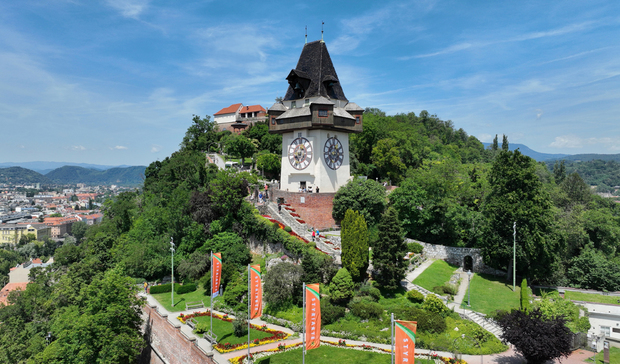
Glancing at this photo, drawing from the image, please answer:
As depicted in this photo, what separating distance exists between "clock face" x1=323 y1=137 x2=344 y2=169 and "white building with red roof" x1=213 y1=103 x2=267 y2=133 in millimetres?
44163

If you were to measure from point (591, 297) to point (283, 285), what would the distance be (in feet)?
76.2

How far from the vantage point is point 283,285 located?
23625 mm

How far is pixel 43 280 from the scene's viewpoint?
143ft

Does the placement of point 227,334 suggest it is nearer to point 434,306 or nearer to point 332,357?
point 332,357

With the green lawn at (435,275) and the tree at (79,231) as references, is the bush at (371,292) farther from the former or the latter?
the tree at (79,231)

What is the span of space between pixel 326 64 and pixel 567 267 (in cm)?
2893

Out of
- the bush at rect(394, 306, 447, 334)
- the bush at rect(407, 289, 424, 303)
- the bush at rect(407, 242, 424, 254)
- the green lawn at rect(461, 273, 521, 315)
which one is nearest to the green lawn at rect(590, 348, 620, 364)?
the green lawn at rect(461, 273, 521, 315)

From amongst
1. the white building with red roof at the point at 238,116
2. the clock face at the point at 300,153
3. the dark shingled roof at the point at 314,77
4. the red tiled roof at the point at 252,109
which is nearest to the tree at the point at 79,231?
the white building with red roof at the point at 238,116

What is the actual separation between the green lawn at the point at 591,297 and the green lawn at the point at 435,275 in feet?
26.7

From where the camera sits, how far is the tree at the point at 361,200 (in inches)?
1284

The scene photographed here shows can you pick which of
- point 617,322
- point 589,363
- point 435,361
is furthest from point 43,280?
point 617,322

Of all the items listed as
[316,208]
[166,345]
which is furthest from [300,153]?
[166,345]

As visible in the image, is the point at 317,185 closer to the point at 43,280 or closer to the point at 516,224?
the point at 516,224

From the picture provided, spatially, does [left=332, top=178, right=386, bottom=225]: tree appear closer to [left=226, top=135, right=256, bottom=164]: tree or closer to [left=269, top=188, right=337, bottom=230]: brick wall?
[left=269, top=188, right=337, bottom=230]: brick wall
